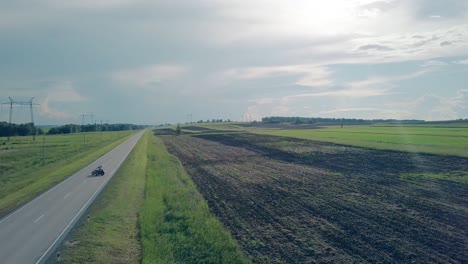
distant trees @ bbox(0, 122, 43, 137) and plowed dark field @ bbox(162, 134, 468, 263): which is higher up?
distant trees @ bbox(0, 122, 43, 137)

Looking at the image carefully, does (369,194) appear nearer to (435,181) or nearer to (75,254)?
(435,181)

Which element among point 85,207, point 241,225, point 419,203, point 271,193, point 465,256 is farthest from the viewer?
point 271,193

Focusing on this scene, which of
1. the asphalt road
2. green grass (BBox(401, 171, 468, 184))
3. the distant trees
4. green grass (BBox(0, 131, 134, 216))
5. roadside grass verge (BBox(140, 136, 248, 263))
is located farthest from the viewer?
the distant trees

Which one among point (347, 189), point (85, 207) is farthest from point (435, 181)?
point (85, 207)

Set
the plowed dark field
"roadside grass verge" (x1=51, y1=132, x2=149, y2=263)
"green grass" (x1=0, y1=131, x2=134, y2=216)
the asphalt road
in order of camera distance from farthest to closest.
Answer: "green grass" (x1=0, y1=131, x2=134, y2=216), the asphalt road, "roadside grass verge" (x1=51, y1=132, x2=149, y2=263), the plowed dark field

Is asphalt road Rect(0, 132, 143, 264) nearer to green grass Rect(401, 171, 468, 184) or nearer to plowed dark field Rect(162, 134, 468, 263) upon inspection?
plowed dark field Rect(162, 134, 468, 263)

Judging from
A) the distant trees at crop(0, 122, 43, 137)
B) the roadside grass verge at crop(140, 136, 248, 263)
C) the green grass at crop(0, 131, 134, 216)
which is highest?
the distant trees at crop(0, 122, 43, 137)

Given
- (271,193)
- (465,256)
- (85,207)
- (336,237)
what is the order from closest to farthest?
(465,256) → (336,237) → (85,207) → (271,193)

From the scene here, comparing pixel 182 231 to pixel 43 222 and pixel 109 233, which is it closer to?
pixel 109 233

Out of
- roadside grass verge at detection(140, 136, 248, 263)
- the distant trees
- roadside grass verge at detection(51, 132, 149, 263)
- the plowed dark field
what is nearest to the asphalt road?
roadside grass verge at detection(51, 132, 149, 263)
